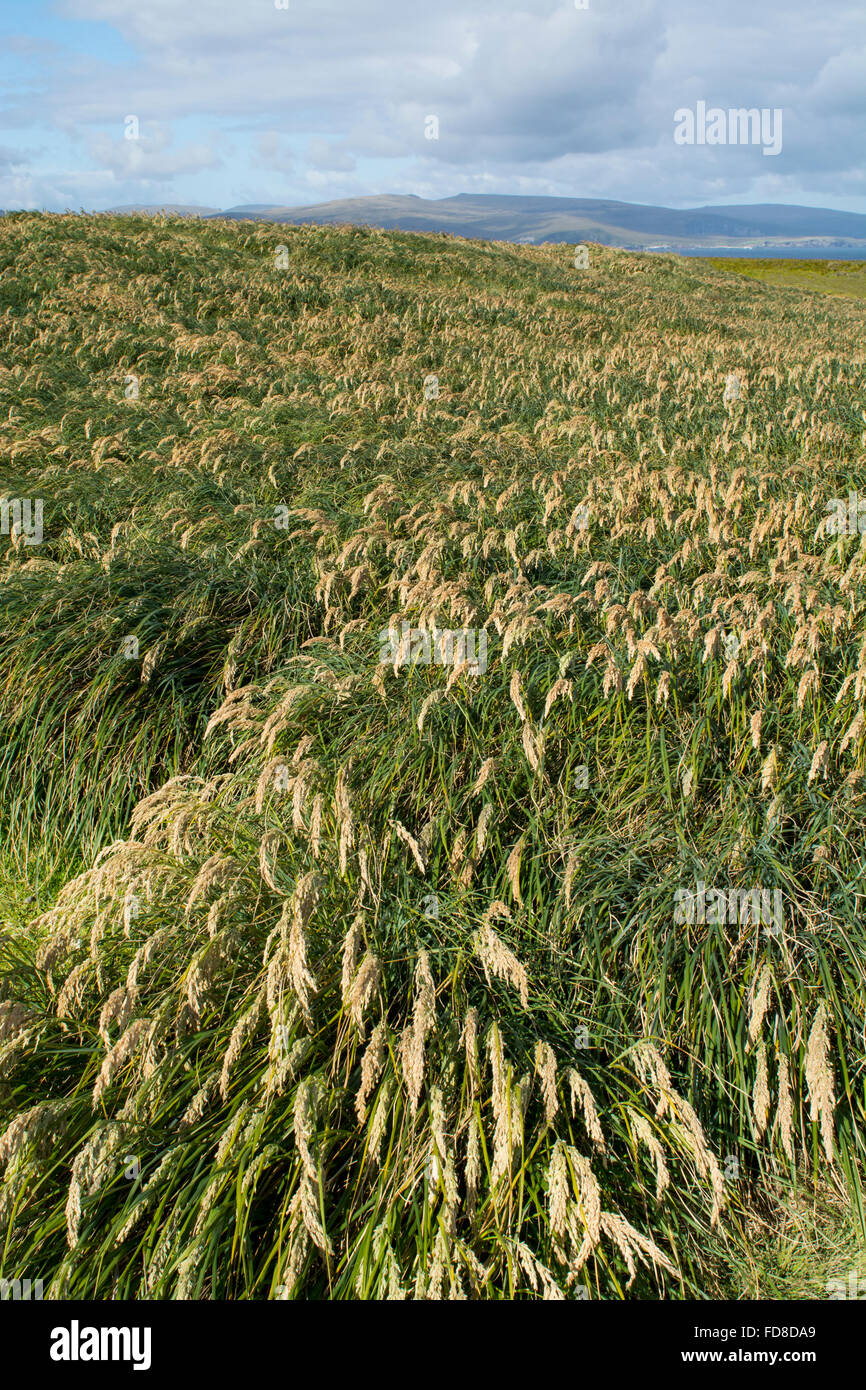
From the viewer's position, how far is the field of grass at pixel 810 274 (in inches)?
1695

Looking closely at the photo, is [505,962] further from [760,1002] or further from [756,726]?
[756,726]

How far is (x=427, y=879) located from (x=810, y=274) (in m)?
61.8

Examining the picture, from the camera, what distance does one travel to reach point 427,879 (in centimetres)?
296

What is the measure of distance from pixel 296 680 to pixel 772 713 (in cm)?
231

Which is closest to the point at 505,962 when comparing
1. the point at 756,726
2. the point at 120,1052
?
the point at 120,1052

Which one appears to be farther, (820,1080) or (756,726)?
(756,726)

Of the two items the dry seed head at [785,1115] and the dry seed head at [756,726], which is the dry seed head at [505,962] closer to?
the dry seed head at [785,1115]

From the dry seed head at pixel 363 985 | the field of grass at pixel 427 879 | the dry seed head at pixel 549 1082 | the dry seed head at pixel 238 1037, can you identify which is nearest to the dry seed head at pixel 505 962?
the field of grass at pixel 427 879

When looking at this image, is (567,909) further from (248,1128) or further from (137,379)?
(137,379)

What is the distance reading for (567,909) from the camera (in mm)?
2775

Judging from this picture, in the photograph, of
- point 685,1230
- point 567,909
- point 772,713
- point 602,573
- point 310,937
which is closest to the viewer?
point 685,1230
